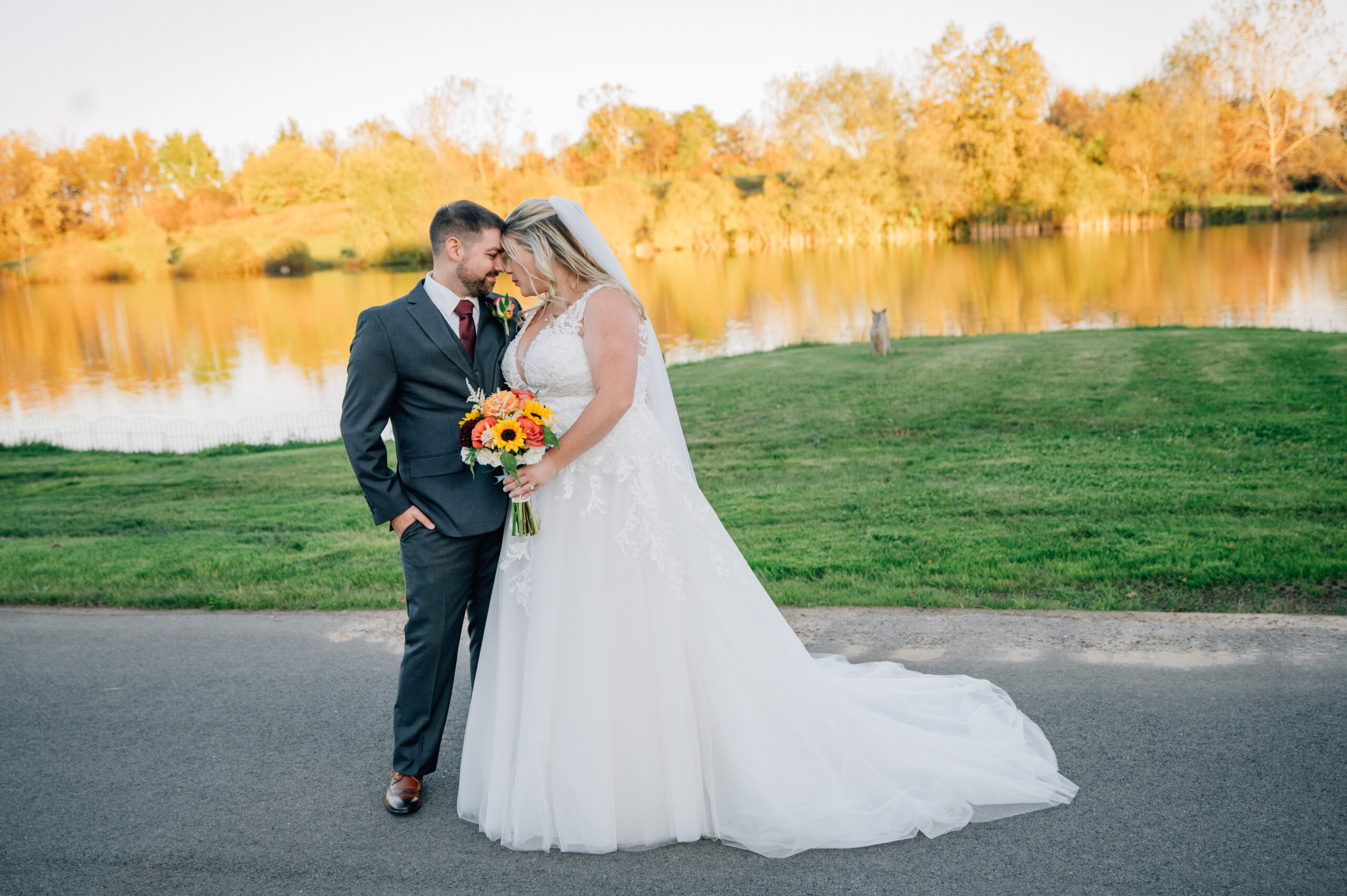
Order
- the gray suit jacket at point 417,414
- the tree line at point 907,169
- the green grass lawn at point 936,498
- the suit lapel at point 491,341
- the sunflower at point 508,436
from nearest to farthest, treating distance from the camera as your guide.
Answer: the sunflower at point 508,436
the gray suit jacket at point 417,414
the suit lapel at point 491,341
the green grass lawn at point 936,498
the tree line at point 907,169

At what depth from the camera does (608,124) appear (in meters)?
92.4

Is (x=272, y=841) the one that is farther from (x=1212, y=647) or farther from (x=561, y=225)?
(x=1212, y=647)

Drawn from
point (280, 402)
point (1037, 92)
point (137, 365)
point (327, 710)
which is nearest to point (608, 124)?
point (1037, 92)

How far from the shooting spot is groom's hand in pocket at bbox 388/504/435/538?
3680 millimetres

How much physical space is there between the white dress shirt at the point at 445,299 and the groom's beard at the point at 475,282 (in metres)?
0.04

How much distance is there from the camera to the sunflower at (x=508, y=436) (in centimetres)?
336

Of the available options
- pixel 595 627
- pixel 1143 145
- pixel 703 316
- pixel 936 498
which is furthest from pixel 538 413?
pixel 1143 145

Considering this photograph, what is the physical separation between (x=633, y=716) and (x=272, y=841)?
154cm

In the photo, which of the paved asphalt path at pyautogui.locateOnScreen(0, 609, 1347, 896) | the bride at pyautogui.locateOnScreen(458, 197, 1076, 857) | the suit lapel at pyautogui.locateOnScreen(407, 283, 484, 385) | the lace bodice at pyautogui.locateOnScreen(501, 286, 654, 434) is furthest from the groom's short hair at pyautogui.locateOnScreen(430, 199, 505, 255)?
the paved asphalt path at pyautogui.locateOnScreen(0, 609, 1347, 896)

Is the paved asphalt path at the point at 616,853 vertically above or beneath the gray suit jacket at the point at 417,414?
beneath

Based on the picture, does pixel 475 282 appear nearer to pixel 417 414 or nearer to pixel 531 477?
pixel 417 414

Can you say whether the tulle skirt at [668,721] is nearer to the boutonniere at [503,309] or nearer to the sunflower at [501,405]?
the sunflower at [501,405]

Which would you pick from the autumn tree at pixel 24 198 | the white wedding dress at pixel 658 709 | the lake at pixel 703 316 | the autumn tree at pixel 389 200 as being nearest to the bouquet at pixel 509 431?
the white wedding dress at pixel 658 709

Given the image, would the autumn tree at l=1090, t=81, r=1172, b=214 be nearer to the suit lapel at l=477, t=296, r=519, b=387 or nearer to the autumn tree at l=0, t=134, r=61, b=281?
the suit lapel at l=477, t=296, r=519, b=387
